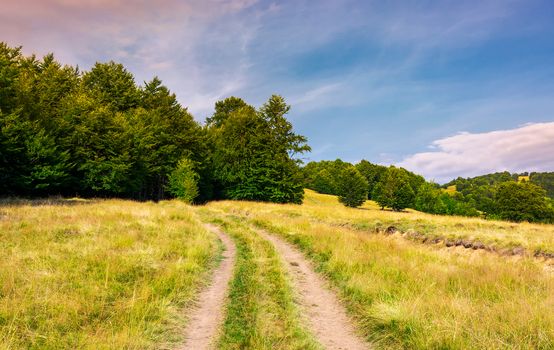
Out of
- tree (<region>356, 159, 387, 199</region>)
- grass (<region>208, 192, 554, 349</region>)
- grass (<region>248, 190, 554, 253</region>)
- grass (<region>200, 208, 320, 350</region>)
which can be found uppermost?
tree (<region>356, 159, 387, 199</region>)

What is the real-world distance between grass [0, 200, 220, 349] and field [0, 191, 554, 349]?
31 mm

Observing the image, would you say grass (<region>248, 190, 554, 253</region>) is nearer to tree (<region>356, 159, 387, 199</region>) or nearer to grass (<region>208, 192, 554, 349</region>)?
grass (<region>208, 192, 554, 349</region>)

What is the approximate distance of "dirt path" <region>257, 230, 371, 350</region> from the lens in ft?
19.3

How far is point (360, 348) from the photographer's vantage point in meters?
5.64

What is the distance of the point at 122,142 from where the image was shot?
38688mm

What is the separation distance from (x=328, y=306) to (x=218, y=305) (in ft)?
9.17

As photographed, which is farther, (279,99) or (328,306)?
(279,99)

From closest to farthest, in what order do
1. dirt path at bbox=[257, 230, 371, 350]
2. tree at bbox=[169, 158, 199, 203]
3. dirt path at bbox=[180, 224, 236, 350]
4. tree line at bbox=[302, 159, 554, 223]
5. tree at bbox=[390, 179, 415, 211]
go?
dirt path at bbox=[180, 224, 236, 350] → dirt path at bbox=[257, 230, 371, 350] → tree at bbox=[169, 158, 199, 203] → tree line at bbox=[302, 159, 554, 223] → tree at bbox=[390, 179, 415, 211]

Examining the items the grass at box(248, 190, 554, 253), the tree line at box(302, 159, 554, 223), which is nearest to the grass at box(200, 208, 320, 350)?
the grass at box(248, 190, 554, 253)

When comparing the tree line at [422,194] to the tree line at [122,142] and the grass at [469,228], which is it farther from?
the grass at [469,228]

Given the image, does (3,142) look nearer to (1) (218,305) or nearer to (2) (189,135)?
(2) (189,135)

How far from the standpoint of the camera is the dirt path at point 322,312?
5.88 metres

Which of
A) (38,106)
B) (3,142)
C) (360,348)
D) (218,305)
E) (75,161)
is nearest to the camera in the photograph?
(360,348)

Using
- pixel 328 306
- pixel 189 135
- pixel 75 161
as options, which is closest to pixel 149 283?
pixel 328 306
